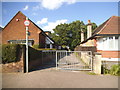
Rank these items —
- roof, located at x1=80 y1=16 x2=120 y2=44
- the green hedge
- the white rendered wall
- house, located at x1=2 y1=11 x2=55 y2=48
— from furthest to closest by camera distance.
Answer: house, located at x1=2 y1=11 x2=55 y2=48 → roof, located at x1=80 y1=16 x2=120 y2=44 → the white rendered wall → the green hedge

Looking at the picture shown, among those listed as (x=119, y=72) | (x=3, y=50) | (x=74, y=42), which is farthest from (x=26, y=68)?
(x=74, y=42)

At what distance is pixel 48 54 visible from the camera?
1114cm

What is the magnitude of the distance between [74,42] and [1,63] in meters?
35.5

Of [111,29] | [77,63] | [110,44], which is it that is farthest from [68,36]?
[77,63]

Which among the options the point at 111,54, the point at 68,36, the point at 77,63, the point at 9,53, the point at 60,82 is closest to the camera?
the point at 60,82

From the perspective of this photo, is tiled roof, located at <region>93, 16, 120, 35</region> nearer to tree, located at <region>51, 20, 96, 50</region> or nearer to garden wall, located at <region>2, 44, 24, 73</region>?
garden wall, located at <region>2, 44, 24, 73</region>

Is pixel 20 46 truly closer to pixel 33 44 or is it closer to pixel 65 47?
pixel 33 44

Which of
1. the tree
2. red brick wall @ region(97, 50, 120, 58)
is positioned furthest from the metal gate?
the tree

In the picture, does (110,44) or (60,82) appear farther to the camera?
(110,44)

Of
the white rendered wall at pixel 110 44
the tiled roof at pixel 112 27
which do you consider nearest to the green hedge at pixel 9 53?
the tiled roof at pixel 112 27

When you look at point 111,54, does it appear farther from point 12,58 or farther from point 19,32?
point 19,32

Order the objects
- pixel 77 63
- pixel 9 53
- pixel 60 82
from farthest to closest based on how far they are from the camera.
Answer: pixel 77 63 → pixel 9 53 → pixel 60 82

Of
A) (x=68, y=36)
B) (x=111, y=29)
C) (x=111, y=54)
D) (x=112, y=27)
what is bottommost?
(x=111, y=54)

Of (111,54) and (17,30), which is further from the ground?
(17,30)
